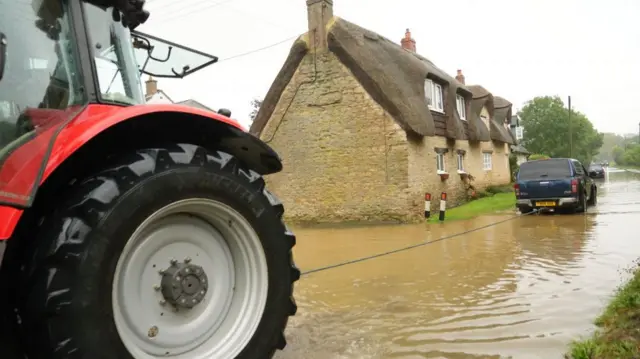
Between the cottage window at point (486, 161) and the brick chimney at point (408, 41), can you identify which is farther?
the cottage window at point (486, 161)

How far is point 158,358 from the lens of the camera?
235 centimetres

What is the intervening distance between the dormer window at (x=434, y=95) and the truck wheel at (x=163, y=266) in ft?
53.5

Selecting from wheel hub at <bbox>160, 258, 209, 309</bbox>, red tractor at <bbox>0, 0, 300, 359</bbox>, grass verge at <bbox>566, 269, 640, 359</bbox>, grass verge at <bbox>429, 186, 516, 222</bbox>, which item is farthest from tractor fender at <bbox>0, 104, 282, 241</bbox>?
grass verge at <bbox>429, 186, 516, 222</bbox>

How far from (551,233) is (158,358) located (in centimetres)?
1037

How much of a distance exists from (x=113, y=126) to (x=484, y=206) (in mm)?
17710

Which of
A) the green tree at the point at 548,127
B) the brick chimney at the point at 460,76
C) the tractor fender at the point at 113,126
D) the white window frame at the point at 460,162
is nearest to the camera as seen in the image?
the tractor fender at the point at 113,126

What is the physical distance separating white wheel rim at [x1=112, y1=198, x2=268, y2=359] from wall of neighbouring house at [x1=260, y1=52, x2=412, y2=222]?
13.1 meters

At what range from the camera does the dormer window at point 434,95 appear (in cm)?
1838

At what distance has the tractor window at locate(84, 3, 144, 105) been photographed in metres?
2.66

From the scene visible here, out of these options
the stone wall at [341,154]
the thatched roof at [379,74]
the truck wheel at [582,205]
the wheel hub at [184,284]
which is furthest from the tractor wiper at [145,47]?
the truck wheel at [582,205]

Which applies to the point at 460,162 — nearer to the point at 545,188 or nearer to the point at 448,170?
the point at 448,170

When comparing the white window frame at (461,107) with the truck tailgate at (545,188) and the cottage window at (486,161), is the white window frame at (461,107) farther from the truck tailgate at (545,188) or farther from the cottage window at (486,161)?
the truck tailgate at (545,188)

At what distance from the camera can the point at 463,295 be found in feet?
18.7

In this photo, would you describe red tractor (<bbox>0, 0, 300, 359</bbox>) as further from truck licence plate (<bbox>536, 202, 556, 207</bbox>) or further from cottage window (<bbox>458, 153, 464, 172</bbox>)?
cottage window (<bbox>458, 153, 464, 172</bbox>)
